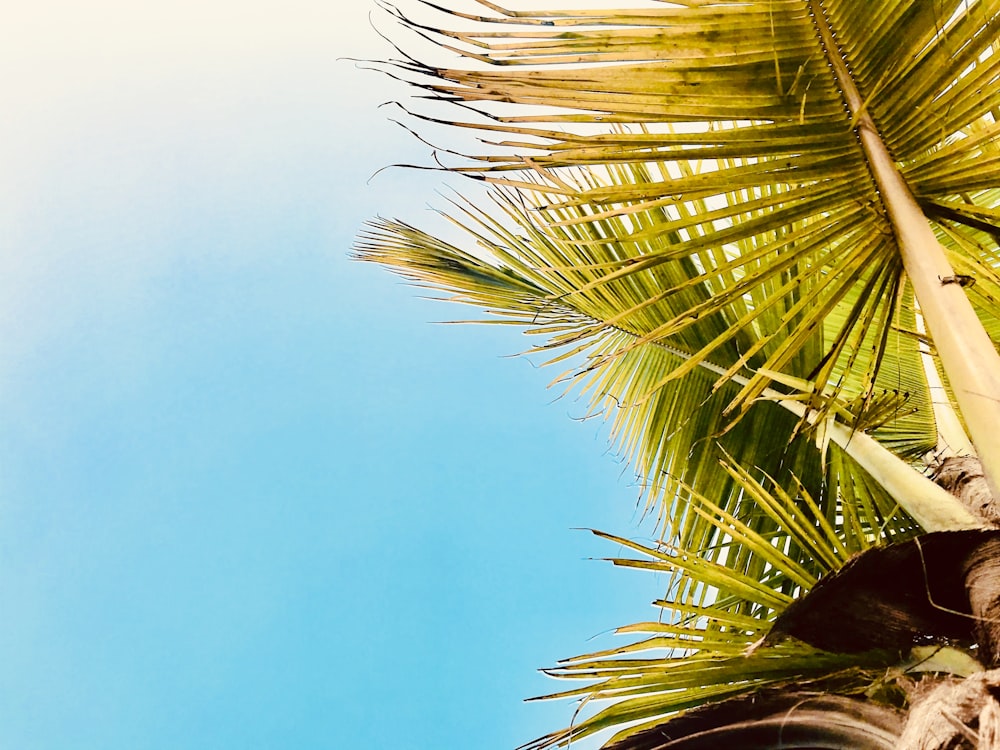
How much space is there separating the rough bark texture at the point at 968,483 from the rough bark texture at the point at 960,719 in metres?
0.46

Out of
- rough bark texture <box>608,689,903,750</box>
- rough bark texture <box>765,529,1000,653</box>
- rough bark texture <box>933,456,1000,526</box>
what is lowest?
rough bark texture <box>608,689,903,750</box>

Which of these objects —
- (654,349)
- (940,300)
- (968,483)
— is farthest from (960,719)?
(654,349)

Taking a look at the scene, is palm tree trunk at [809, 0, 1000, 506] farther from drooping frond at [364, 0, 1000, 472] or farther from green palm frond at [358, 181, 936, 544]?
green palm frond at [358, 181, 936, 544]

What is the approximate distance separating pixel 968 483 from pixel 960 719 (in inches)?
28.2

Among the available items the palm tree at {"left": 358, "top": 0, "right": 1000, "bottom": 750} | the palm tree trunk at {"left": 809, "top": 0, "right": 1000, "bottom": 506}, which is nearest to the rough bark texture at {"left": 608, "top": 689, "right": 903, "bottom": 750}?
the palm tree at {"left": 358, "top": 0, "right": 1000, "bottom": 750}

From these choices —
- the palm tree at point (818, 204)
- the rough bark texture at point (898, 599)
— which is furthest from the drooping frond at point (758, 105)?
the rough bark texture at point (898, 599)

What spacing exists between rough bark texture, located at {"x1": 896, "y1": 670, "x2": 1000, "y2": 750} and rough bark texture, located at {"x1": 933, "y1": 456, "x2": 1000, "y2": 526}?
46 cm

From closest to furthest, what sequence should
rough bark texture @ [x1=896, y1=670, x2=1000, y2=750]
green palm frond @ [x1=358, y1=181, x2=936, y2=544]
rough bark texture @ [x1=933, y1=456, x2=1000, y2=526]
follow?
rough bark texture @ [x1=896, y1=670, x2=1000, y2=750]
rough bark texture @ [x1=933, y1=456, x2=1000, y2=526]
green palm frond @ [x1=358, y1=181, x2=936, y2=544]

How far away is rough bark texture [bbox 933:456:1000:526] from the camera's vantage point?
4.35ft

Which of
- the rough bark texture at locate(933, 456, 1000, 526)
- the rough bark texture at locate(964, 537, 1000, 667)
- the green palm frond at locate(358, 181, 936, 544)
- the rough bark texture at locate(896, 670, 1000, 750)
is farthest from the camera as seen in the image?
the green palm frond at locate(358, 181, 936, 544)

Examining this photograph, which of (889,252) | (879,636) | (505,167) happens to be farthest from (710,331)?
(505,167)

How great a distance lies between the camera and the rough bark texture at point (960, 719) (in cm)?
82

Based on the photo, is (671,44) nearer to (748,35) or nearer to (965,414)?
(748,35)

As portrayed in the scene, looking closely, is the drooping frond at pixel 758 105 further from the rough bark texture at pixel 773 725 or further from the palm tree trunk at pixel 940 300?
the rough bark texture at pixel 773 725
